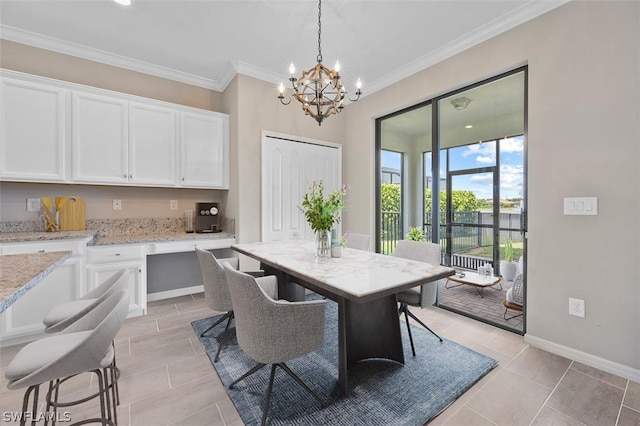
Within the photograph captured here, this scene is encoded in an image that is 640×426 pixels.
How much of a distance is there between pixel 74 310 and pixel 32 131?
84.5 inches

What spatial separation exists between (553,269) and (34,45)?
5.32m

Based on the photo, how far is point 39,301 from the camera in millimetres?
2389

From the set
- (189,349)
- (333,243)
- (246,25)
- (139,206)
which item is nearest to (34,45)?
(139,206)

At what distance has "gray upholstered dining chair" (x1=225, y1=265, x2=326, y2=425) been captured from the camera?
141 centimetres

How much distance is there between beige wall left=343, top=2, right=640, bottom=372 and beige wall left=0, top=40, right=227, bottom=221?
11.6 feet

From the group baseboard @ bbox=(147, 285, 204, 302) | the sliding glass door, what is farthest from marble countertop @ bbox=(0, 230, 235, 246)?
the sliding glass door

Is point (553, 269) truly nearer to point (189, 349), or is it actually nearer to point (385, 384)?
point (385, 384)

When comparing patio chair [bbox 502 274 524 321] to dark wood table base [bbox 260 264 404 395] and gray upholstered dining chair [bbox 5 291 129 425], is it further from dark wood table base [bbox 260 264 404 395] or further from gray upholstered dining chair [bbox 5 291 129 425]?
gray upholstered dining chair [bbox 5 291 129 425]

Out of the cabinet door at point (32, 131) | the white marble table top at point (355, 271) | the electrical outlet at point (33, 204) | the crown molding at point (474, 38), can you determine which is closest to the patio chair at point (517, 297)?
the white marble table top at point (355, 271)

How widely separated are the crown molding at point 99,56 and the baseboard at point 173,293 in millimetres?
2748

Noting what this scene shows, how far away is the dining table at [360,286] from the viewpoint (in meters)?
1.48

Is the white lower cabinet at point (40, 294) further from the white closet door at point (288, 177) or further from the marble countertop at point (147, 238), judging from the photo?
the white closet door at point (288, 177)

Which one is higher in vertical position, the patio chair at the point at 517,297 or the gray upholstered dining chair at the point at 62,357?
the gray upholstered dining chair at the point at 62,357

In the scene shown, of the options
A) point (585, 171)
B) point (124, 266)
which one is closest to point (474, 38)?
point (585, 171)
